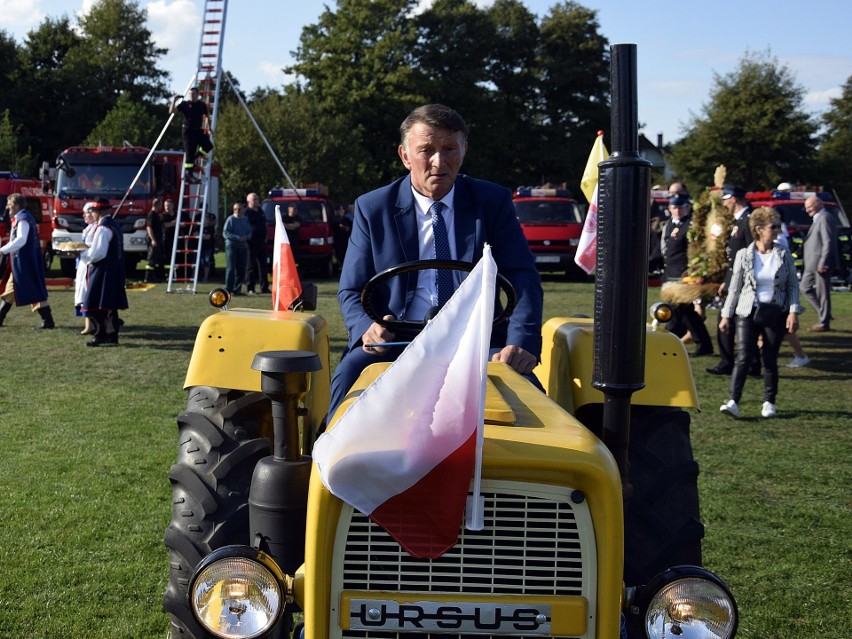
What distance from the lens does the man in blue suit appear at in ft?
12.4

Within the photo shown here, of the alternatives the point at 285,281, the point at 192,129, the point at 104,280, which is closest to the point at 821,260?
the point at 104,280

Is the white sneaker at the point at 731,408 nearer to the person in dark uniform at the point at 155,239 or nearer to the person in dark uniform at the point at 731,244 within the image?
the person in dark uniform at the point at 731,244

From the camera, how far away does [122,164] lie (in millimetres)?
22797

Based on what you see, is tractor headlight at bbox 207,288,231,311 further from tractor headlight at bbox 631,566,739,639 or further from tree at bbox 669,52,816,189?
tree at bbox 669,52,816,189

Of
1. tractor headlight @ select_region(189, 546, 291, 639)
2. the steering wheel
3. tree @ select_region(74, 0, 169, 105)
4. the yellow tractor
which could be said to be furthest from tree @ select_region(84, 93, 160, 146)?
tractor headlight @ select_region(189, 546, 291, 639)

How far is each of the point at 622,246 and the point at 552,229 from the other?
71.1 ft

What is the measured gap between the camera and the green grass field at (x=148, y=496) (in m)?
4.11

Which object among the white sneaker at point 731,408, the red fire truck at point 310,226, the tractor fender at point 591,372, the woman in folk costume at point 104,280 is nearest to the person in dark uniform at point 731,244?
the white sneaker at point 731,408

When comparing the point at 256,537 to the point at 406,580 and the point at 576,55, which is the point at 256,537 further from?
the point at 576,55

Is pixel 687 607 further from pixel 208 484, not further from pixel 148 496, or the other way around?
pixel 148 496

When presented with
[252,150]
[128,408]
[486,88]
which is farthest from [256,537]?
[486,88]

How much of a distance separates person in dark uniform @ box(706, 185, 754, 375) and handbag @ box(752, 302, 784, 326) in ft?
3.88

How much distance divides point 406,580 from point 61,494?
3875 mm

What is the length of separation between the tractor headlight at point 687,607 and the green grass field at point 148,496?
1.67 m
